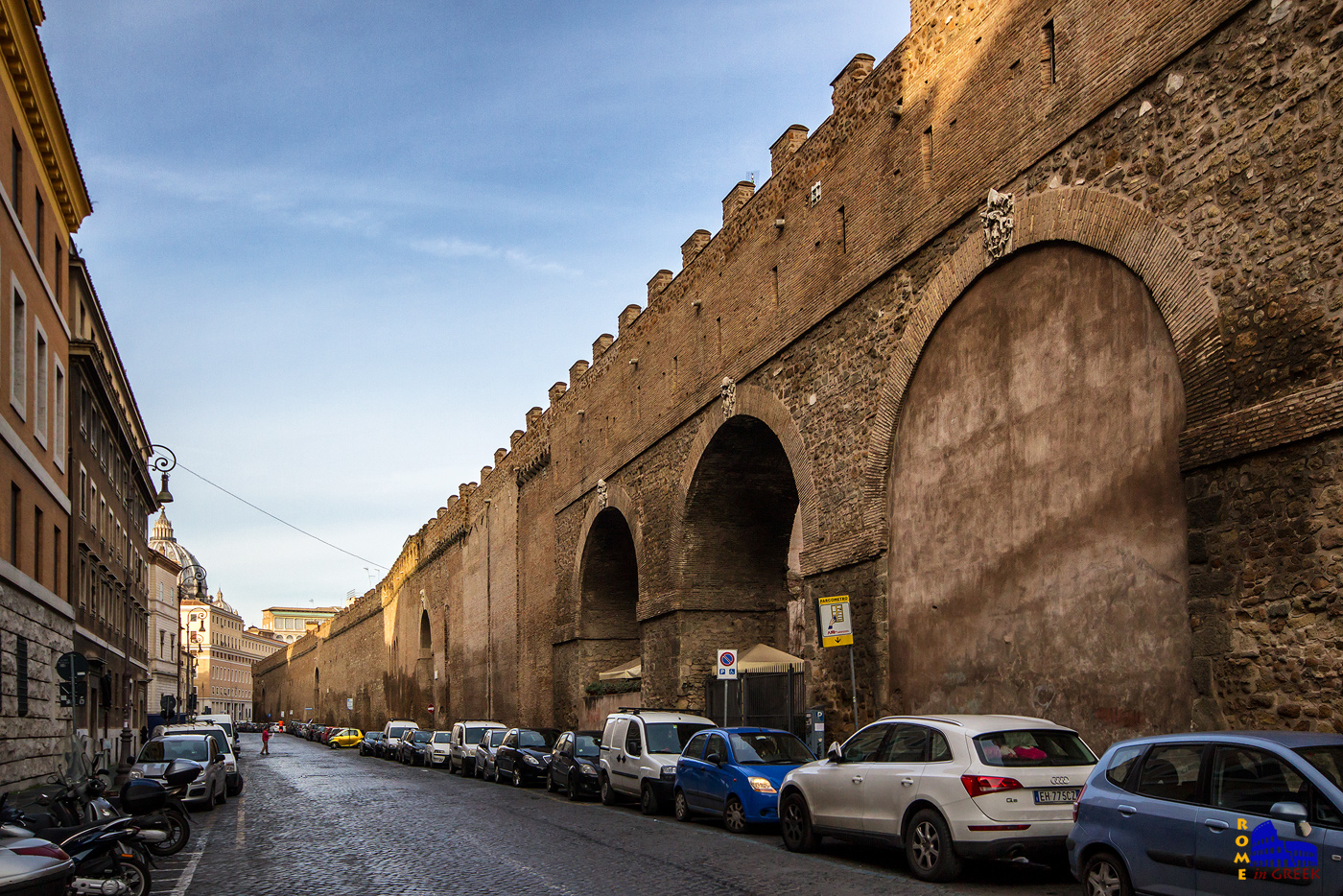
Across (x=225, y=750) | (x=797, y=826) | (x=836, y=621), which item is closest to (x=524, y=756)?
(x=225, y=750)

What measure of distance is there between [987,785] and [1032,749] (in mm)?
698

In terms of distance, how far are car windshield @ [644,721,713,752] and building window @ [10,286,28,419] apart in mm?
10469

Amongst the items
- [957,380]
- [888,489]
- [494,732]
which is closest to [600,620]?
[494,732]

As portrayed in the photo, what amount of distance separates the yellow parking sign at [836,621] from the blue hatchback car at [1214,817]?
774 cm

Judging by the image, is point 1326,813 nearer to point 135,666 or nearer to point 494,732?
point 494,732

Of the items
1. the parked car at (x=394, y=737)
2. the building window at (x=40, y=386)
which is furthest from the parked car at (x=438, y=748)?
the building window at (x=40, y=386)

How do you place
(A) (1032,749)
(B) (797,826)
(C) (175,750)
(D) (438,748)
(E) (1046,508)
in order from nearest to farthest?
(A) (1032,749), (B) (797,826), (E) (1046,508), (C) (175,750), (D) (438,748)

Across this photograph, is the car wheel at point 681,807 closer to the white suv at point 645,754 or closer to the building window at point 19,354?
the white suv at point 645,754

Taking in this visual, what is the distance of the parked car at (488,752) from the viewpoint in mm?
29375

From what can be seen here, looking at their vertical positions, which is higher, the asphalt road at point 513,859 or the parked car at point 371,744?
the asphalt road at point 513,859

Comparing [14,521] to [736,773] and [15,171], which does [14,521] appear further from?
[736,773]

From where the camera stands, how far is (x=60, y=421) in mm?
22375

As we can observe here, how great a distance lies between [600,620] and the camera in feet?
106

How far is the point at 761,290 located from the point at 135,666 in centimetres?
2969
